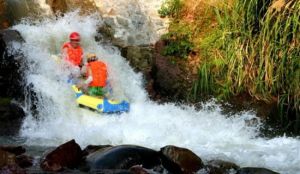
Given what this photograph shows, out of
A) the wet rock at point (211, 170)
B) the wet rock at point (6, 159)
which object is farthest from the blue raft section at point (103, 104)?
the wet rock at point (6, 159)

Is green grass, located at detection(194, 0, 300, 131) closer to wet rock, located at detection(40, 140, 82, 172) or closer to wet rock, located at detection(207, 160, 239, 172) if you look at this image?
wet rock, located at detection(207, 160, 239, 172)

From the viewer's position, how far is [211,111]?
852 centimetres

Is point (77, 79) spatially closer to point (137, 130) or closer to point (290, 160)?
point (137, 130)

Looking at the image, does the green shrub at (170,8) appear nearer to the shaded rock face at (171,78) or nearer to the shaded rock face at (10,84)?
the shaded rock face at (171,78)

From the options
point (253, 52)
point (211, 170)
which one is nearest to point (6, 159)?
point (211, 170)

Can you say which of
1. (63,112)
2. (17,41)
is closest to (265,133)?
(63,112)

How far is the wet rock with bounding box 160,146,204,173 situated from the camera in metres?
5.84

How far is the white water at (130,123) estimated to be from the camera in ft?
22.8

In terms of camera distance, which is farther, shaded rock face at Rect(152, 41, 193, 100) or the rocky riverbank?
shaded rock face at Rect(152, 41, 193, 100)

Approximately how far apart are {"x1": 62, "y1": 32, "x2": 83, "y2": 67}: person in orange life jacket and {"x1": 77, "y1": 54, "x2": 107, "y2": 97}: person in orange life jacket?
0.64 m

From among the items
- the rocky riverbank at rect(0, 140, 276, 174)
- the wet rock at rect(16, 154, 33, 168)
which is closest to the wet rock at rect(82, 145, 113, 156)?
the rocky riverbank at rect(0, 140, 276, 174)

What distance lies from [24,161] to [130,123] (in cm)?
247

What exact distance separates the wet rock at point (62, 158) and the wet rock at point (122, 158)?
0.16m

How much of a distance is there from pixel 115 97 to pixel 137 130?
1549mm
